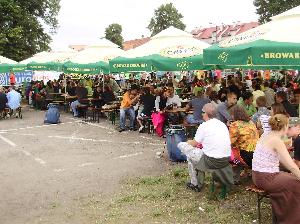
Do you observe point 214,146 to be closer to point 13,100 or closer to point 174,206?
point 174,206

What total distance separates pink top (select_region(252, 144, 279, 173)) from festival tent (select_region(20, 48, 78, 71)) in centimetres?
1575

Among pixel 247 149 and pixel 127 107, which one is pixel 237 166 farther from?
pixel 127 107

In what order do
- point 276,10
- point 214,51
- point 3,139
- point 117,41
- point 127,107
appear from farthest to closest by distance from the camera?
point 117,41, point 276,10, point 127,107, point 3,139, point 214,51

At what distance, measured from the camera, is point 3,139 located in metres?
14.4

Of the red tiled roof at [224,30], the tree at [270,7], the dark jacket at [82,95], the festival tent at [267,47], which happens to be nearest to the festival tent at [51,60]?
the dark jacket at [82,95]

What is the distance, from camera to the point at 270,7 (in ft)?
162

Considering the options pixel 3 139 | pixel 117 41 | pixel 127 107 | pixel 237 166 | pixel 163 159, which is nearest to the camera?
pixel 237 166

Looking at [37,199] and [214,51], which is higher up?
[214,51]

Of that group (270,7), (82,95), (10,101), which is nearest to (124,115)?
(82,95)

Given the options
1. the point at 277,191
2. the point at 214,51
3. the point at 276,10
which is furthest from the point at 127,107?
the point at 276,10

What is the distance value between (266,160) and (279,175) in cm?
25

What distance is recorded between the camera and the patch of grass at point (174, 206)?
6438 millimetres

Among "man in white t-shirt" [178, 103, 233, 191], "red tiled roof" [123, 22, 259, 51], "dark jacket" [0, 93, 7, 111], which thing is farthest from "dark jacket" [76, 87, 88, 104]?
"red tiled roof" [123, 22, 259, 51]

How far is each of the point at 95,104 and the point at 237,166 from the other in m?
11.8
